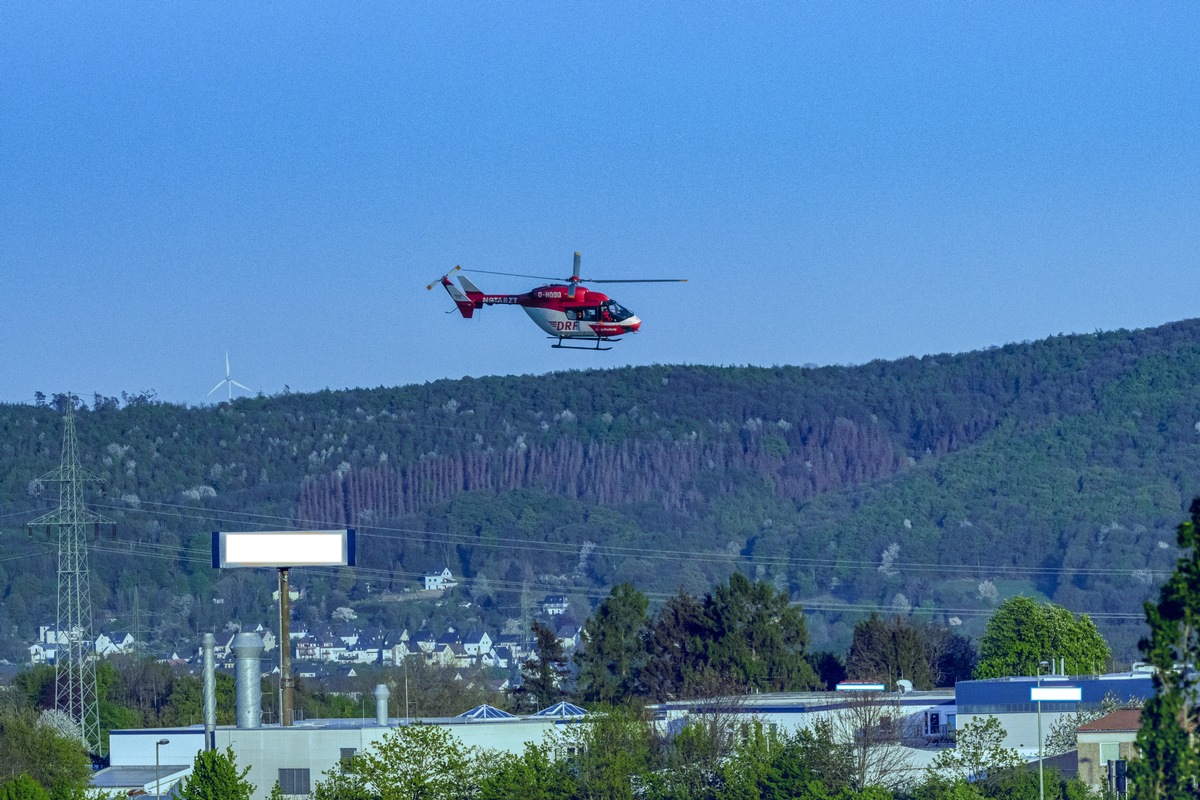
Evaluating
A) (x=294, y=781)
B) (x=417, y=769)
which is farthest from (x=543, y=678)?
(x=417, y=769)

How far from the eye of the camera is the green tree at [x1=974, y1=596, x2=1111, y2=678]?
152m

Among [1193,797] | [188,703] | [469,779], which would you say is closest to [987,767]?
[469,779]

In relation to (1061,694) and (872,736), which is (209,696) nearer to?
(872,736)

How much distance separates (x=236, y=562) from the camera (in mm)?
95125

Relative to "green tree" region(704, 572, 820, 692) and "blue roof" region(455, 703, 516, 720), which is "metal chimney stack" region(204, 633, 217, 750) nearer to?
"blue roof" region(455, 703, 516, 720)

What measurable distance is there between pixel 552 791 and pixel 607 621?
272 feet

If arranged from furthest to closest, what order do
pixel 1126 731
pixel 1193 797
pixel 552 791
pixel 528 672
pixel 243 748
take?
1. pixel 528 672
2. pixel 1126 731
3. pixel 243 748
4. pixel 552 791
5. pixel 1193 797

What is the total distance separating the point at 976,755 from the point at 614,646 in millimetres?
75172

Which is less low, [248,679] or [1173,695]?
[248,679]

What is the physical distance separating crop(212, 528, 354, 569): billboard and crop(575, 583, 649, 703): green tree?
6718 centimetres

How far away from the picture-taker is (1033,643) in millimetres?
152875

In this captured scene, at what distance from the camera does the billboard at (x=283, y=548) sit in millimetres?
94562

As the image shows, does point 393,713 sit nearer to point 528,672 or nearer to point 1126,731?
point 528,672

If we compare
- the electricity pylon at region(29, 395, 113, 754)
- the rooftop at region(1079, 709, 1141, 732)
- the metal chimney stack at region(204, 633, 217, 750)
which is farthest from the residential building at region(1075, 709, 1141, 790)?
the electricity pylon at region(29, 395, 113, 754)
